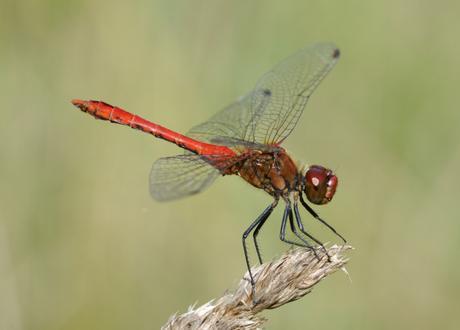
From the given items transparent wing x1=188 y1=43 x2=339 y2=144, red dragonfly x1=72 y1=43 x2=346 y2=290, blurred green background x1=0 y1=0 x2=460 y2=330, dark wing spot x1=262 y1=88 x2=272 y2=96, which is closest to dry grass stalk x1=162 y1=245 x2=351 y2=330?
red dragonfly x1=72 y1=43 x2=346 y2=290

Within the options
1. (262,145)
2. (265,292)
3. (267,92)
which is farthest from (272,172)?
(265,292)

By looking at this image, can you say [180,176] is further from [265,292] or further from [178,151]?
[178,151]

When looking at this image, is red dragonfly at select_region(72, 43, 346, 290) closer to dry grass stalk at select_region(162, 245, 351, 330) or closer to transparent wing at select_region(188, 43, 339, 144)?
transparent wing at select_region(188, 43, 339, 144)

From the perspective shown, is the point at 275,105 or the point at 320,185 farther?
the point at 275,105

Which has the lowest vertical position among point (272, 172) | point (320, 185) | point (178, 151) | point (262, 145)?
point (320, 185)

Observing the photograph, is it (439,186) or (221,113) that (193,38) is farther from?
(439,186)

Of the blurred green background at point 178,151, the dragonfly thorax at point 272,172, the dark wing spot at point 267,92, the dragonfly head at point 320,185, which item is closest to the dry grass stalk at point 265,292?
the dragonfly head at point 320,185

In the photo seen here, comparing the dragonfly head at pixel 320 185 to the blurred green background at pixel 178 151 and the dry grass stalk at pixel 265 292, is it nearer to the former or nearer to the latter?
the dry grass stalk at pixel 265 292
